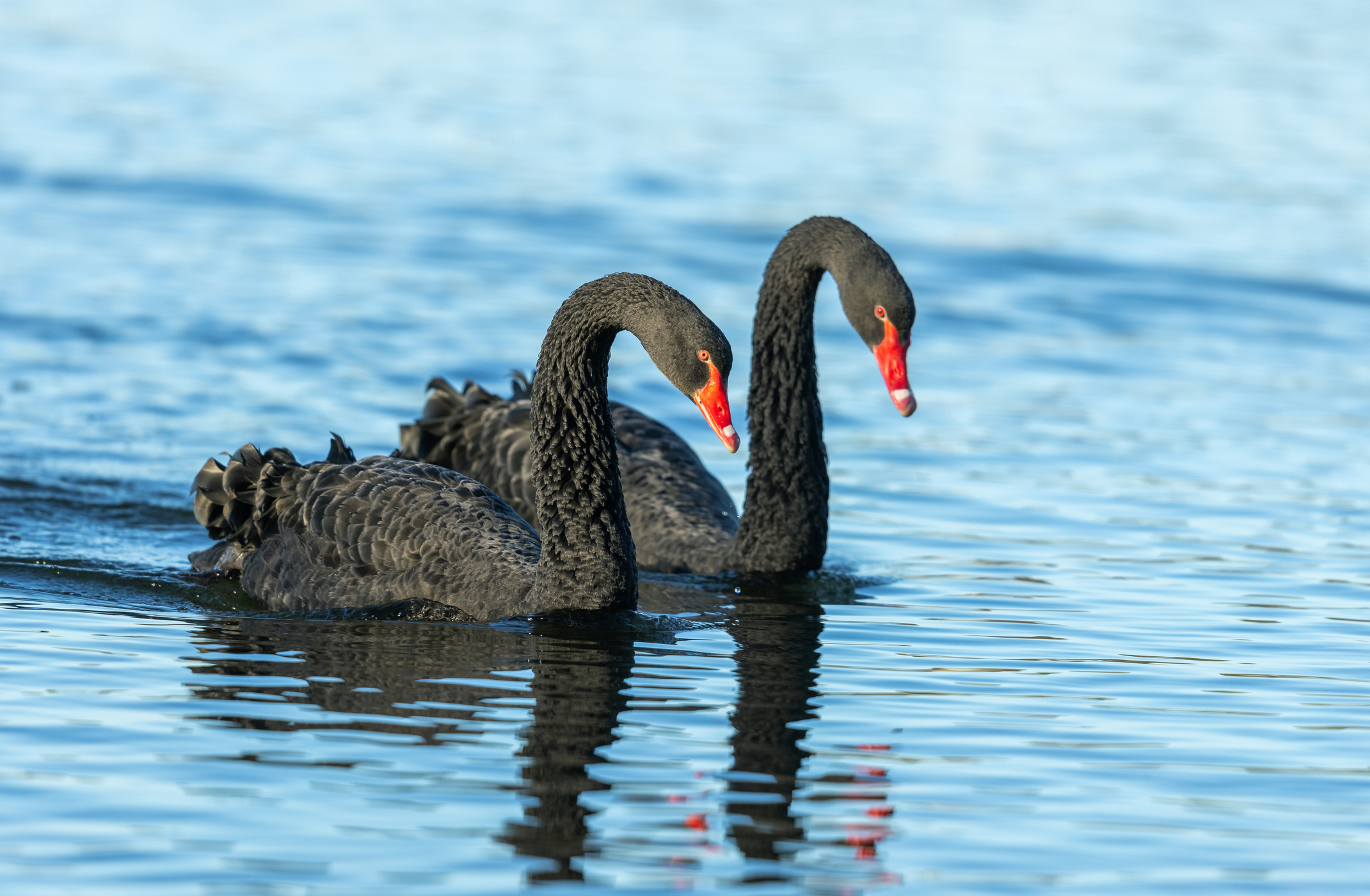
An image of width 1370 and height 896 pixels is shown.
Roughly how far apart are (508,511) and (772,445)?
170 cm

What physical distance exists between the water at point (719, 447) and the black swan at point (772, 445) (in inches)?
20.6

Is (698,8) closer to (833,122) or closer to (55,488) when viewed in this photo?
(833,122)

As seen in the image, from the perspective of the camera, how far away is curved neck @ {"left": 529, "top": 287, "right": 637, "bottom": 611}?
8.45 meters

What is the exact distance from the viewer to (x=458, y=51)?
1159 inches

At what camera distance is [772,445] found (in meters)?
10.4

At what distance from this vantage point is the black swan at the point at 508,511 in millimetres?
8227

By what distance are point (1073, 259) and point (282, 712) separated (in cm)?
1378

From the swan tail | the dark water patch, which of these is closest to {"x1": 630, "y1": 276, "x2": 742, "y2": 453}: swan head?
the swan tail

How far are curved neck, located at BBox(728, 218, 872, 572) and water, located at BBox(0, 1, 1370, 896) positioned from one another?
472 mm

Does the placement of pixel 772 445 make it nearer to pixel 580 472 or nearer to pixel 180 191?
pixel 580 472

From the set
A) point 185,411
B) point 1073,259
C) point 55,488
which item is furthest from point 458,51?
point 55,488

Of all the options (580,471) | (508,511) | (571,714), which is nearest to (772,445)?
(508,511)

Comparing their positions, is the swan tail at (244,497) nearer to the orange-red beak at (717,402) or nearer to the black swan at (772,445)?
the black swan at (772,445)

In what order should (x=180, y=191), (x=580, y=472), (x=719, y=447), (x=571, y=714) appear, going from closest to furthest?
(x=571, y=714) → (x=580, y=472) → (x=719, y=447) → (x=180, y=191)
